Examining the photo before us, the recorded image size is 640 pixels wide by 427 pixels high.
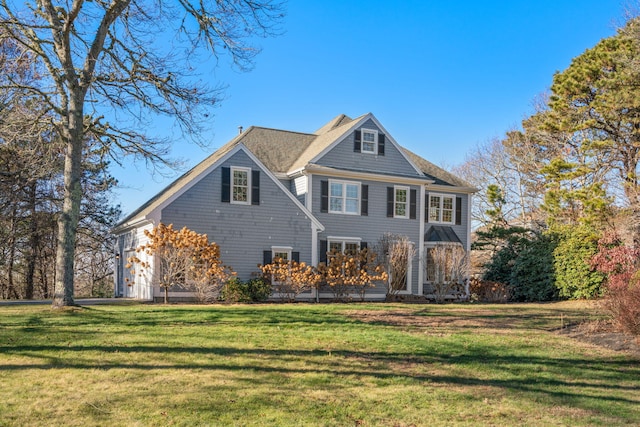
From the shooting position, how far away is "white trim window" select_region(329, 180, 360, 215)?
22.6 meters

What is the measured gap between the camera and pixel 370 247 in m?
23.0

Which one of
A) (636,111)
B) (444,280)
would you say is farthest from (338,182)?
(636,111)

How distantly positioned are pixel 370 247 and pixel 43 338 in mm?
15149

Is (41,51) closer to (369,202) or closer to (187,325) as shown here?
(187,325)

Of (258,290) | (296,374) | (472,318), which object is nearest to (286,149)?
(258,290)

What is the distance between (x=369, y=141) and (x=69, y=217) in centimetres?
1304

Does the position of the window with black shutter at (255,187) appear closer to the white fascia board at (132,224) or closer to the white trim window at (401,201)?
the white fascia board at (132,224)

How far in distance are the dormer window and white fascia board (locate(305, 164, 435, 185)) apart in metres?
1.11

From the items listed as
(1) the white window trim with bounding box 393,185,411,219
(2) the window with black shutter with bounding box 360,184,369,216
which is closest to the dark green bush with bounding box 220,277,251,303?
(2) the window with black shutter with bounding box 360,184,369,216

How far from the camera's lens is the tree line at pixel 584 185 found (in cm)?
2131

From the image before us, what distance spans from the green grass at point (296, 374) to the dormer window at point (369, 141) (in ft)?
39.3

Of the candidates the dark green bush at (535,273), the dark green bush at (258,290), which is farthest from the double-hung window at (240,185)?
the dark green bush at (535,273)

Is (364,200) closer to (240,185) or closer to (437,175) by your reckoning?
(437,175)

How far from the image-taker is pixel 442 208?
2566 centimetres
